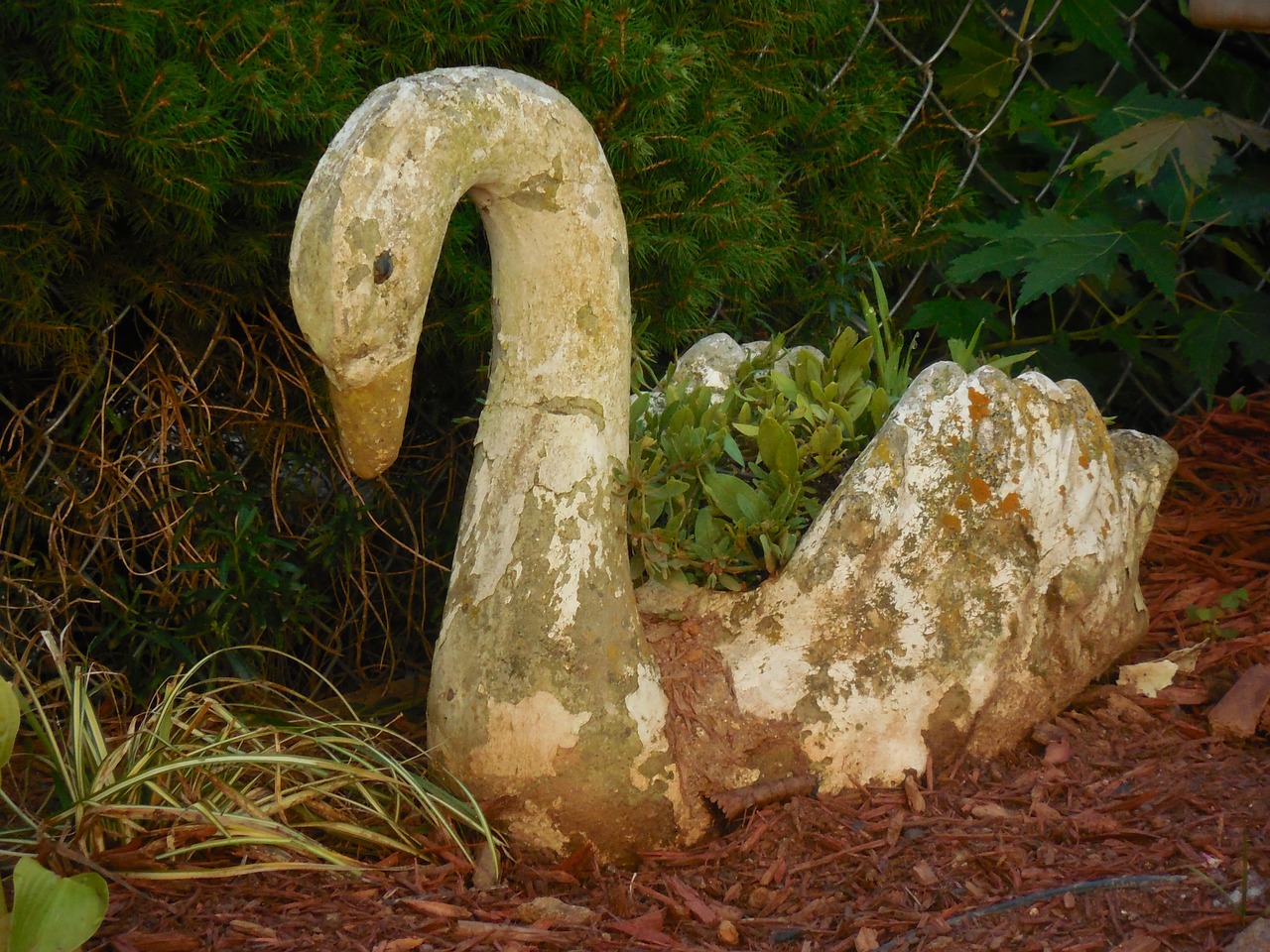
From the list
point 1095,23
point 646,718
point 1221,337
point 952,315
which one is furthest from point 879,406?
point 1095,23

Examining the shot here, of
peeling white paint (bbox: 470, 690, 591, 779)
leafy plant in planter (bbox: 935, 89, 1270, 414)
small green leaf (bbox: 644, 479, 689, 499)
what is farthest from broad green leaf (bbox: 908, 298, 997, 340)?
peeling white paint (bbox: 470, 690, 591, 779)

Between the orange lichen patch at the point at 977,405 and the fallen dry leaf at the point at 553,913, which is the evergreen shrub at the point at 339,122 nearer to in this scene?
the orange lichen patch at the point at 977,405

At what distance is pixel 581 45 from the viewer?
2.09 metres

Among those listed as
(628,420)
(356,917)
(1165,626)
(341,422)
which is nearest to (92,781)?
(356,917)

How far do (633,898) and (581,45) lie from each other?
1360 mm

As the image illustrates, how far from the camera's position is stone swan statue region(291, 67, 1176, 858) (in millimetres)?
1691

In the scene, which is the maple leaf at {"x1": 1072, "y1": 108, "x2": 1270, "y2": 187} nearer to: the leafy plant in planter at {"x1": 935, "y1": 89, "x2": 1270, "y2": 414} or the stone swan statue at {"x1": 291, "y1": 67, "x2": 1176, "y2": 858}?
the leafy plant in planter at {"x1": 935, "y1": 89, "x2": 1270, "y2": 414}

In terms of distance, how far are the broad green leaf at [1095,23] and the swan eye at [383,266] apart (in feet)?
6.45

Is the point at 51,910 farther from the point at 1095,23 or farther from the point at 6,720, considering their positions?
the point at 1095,23

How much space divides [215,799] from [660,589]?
0.71 meters

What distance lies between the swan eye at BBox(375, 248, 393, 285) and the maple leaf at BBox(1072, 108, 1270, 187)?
156 cm

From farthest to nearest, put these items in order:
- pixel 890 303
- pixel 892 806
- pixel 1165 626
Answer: pixel 890 303 → pixel 1165 626 → pixel 892 806

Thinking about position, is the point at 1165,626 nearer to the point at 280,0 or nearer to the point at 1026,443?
the point at 1026,443

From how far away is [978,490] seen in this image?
1852mm
